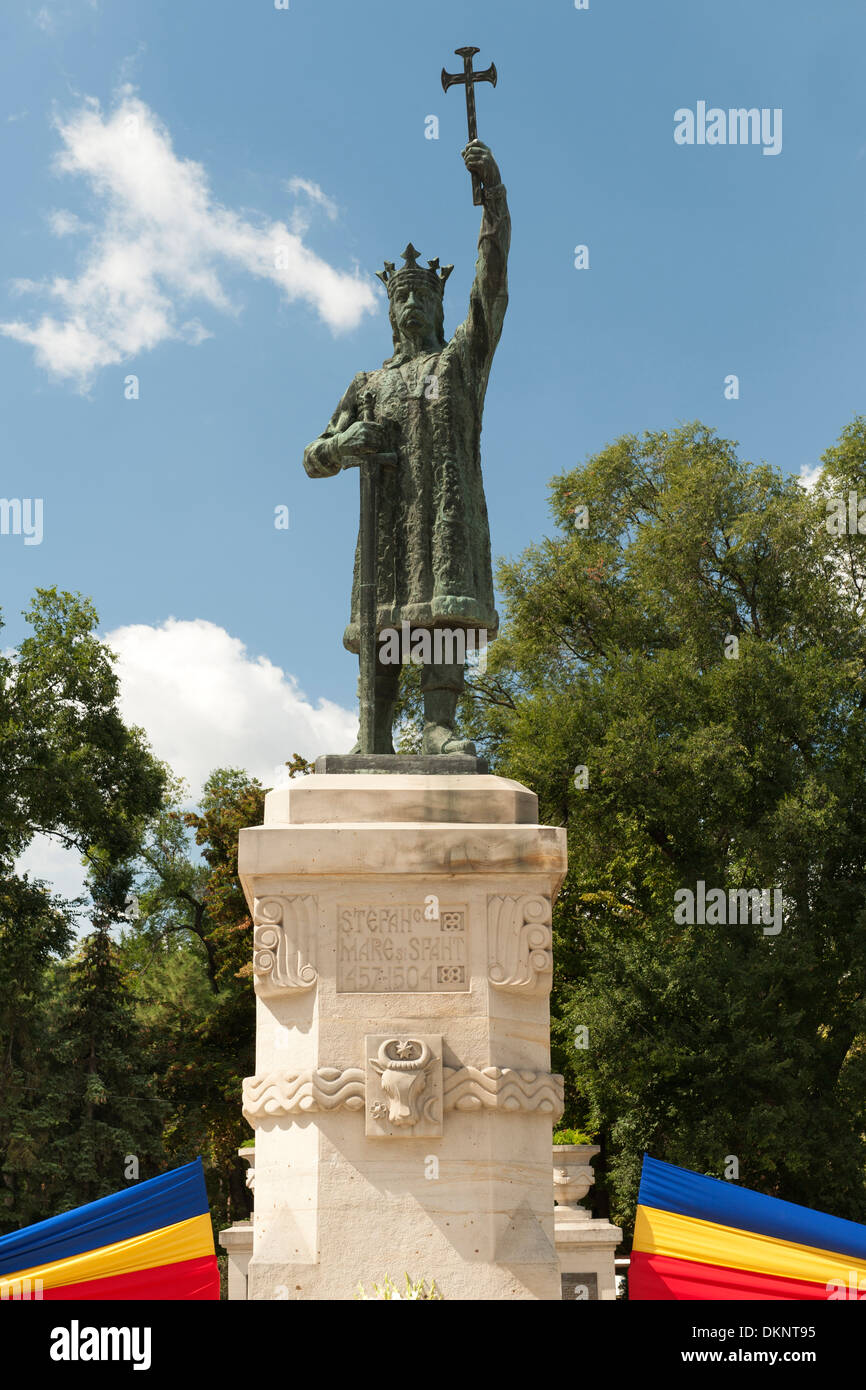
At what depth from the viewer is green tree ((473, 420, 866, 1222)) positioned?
2008cm

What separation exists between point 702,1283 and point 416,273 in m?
5.46

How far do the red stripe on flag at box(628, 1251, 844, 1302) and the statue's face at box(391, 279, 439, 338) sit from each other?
5.03 m

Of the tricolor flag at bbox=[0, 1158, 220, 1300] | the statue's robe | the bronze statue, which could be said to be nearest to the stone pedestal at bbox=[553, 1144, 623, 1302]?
the tricolor flag at bbox=[0, 1158, 220, 1300]

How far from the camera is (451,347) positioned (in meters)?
7.68

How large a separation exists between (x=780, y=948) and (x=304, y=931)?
15.4 meters

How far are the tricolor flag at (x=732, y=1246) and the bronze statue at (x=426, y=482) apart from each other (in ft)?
8.02

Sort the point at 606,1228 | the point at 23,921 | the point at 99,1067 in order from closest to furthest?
the point at 606,1228 < the point at 23,921 < the point at 99,1067

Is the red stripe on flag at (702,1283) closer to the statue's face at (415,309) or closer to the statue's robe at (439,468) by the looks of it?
the statue's robe at (439,468)

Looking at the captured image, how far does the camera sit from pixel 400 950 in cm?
629

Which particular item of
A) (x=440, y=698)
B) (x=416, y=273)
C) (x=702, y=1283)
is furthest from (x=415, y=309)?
(x=702, y=1283)

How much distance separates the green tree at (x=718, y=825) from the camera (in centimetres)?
2008

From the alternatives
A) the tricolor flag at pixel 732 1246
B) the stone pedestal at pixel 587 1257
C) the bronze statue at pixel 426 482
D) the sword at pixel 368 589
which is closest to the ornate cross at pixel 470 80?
the bronze statue at pixel 426 482
